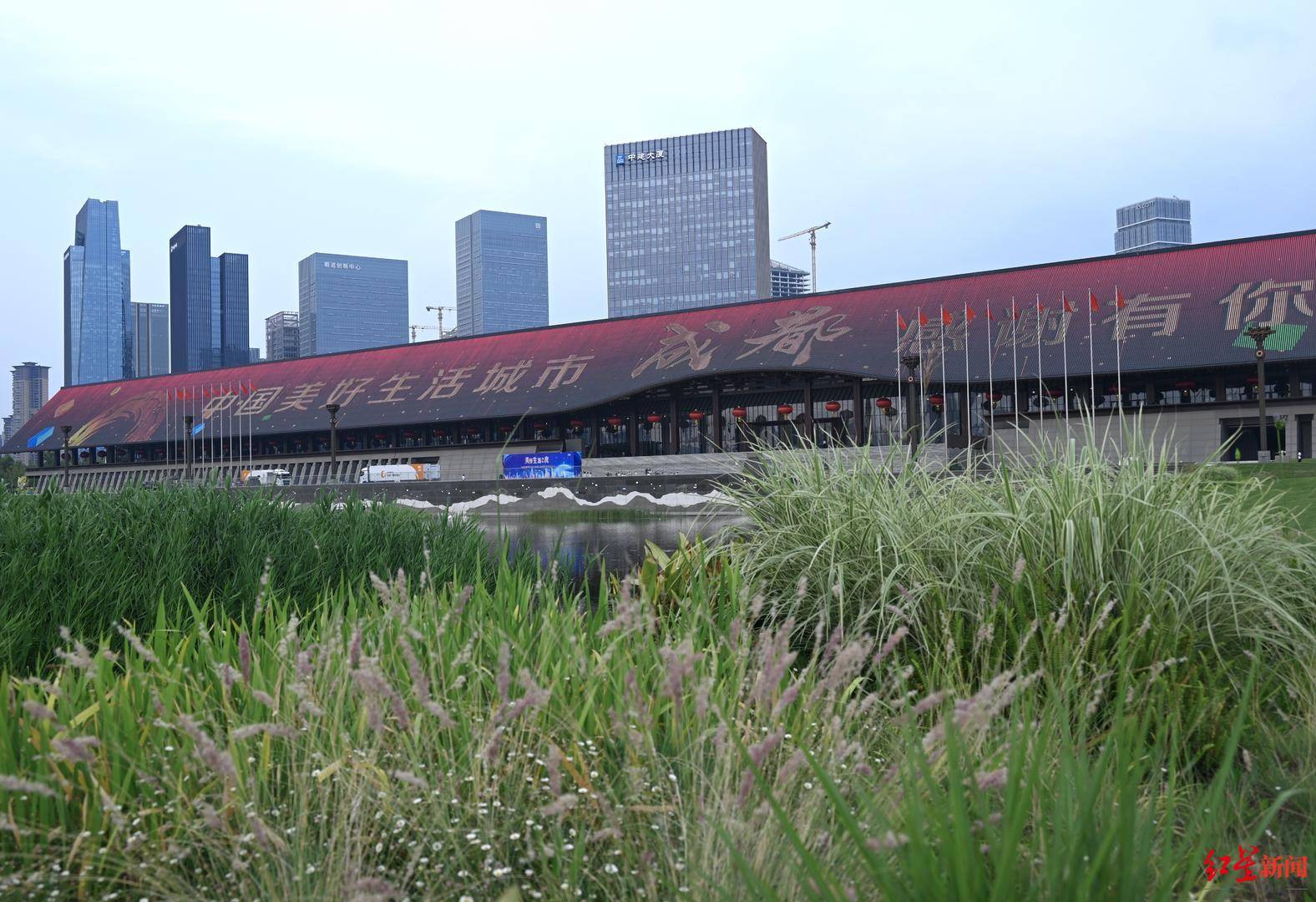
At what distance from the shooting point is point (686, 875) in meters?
2.37

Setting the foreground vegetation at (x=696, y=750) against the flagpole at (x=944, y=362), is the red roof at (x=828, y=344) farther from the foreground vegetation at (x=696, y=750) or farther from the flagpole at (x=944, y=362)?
the foreground vegetation at (x=696, y=750)

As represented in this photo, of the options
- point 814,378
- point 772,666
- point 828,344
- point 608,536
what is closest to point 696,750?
point 772,666

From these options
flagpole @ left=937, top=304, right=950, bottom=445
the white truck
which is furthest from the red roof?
the white truck

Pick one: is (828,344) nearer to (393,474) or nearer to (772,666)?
(393,474)

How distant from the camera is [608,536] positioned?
24266 mm

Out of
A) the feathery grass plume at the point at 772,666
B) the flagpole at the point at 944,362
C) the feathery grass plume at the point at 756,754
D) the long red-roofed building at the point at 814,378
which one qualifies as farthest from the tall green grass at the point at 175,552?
the flagpole at the point at 944,362

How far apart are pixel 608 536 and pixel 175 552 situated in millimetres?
17460

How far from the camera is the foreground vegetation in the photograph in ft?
7.01

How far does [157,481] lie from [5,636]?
16.0 ft

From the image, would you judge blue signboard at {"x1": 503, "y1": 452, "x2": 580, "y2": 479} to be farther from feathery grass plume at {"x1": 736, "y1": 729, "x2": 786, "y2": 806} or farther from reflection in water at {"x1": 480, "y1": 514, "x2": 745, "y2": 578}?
feathery grass plume at {"x1": 736, "y1": 729, "x2": 786, "y2": 806}

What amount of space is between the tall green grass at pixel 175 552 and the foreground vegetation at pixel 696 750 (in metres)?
1.80

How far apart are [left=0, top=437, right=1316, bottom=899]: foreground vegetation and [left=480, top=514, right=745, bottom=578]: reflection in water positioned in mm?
8577

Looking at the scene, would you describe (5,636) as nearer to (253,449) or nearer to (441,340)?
(441,340)

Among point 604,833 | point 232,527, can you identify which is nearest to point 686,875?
point 604,833
